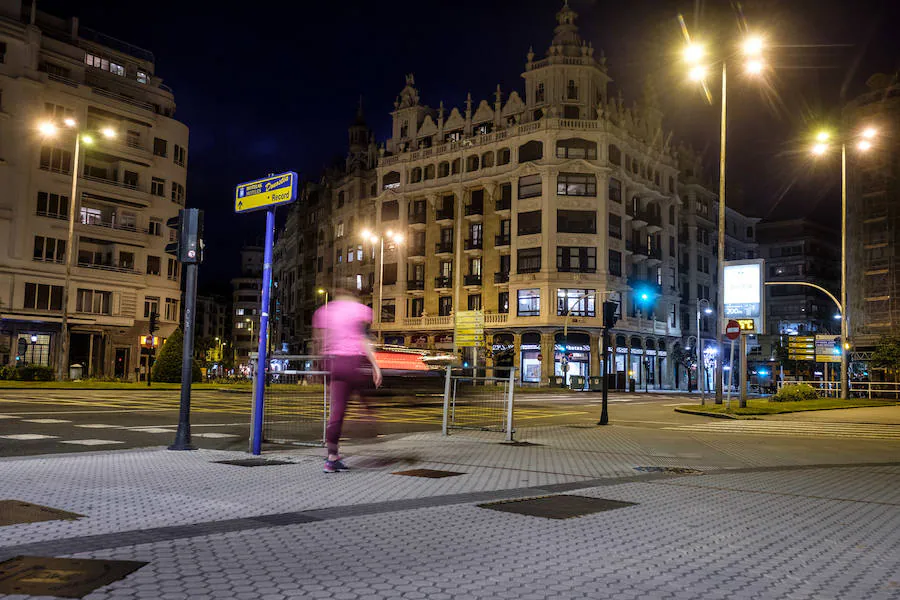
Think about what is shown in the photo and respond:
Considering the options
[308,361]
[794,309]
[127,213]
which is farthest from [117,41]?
[794,309]

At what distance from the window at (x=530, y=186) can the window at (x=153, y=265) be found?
30.0 m

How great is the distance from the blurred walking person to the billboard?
20.2 metres

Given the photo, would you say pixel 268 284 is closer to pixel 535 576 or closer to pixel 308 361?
pixel 308 361

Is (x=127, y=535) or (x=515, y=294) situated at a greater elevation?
(x=515, y=294)

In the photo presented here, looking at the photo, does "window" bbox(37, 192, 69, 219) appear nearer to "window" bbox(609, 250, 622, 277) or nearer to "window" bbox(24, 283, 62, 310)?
"window" bbox(24, 283, 62, 310)

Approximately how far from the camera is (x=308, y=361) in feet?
36.1

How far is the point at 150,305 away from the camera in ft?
193

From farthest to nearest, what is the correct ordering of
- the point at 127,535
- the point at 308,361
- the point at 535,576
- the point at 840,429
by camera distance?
the point at 840,429 → the point at 308,361 → the point at 127,535 → the point at 535,576

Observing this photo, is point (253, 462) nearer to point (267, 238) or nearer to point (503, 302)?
point (267, 238)

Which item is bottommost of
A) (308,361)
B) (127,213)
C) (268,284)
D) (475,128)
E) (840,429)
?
(840,429)

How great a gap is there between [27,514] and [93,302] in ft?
180

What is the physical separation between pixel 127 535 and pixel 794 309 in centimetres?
12028

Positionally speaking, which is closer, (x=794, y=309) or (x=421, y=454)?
(x=421, y=454)

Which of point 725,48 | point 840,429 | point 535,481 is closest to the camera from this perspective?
point 535,481
